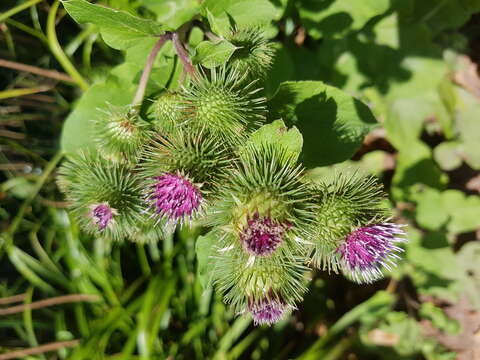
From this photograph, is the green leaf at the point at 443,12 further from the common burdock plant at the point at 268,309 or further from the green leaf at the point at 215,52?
the common burdock plant at the point at 268,309

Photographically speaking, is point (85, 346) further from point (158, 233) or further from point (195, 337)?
point (158, 233)

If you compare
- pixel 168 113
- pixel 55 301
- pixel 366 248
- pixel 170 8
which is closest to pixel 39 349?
pixel 55 301

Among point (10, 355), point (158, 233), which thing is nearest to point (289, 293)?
point (158, 233)

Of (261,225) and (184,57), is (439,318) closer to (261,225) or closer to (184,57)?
(261,225)

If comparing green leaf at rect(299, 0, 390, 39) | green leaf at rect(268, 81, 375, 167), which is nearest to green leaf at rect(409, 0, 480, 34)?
green leaf at rect(299, 0, 390, 39)

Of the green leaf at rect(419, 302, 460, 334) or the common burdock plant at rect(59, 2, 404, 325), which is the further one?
the green leaf at rect(419, 302, 460, 334)

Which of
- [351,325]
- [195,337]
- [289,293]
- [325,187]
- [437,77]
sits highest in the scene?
[325,187]

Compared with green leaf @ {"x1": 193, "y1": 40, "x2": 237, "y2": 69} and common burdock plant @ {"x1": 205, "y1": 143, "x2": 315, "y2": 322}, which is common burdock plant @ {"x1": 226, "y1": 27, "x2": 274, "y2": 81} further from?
common burdock plant @ {"x1": 205, "y1": 143, "x2": 315, "y2": 322}
